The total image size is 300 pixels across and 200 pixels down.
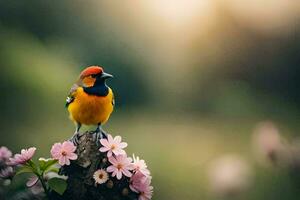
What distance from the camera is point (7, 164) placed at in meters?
0.94

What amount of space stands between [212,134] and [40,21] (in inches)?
31.1

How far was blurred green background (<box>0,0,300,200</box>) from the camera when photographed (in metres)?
2.09

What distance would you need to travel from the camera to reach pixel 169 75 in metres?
2.39

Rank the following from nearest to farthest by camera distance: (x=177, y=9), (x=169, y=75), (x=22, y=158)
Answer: (x=22, y=158)
(x=177, y=9)
(x=169, y=75)

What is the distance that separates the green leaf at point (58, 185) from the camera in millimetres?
919

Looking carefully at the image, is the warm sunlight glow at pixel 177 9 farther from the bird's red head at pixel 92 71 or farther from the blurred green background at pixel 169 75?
the bird's red head at pixel 92 71

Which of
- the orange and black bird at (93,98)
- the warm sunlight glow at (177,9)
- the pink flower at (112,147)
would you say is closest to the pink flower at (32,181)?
the pink flower at (112,147)

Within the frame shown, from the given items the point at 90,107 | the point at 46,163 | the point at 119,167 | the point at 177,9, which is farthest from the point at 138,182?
the point at 177,9

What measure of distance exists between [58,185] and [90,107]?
0.27 meters

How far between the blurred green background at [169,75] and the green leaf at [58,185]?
42.2 inches

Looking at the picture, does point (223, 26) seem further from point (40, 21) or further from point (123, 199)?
point (123, 199)

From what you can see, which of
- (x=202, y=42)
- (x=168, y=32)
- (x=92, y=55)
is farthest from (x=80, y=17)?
(x=202, y=42)

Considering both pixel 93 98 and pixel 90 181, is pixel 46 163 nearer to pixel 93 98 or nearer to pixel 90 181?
pixel 90 181

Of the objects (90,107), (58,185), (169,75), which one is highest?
(169,75)
